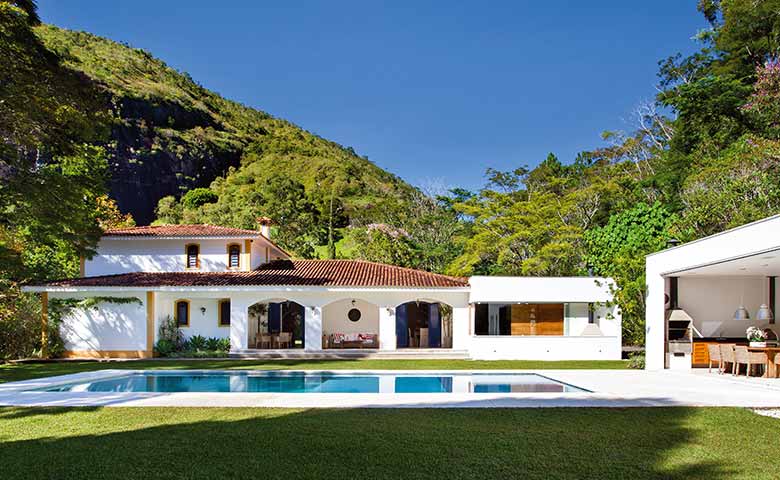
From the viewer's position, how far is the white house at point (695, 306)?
17.6 m

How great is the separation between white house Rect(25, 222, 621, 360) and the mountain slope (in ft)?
107

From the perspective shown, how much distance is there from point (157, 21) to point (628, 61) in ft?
102

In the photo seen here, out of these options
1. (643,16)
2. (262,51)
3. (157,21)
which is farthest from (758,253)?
(262,51)

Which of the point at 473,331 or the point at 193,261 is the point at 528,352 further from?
the point at 193,261

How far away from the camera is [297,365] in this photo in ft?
66.8

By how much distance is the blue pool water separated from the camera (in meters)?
14.9

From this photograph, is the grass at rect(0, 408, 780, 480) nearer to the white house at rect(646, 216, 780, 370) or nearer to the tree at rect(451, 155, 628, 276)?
the white house at rect(646, 216, 780, 370)

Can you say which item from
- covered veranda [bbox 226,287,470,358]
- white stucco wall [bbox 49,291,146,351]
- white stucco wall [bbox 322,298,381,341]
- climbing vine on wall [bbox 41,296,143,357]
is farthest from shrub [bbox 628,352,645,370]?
climbing vine on wall [bbox 41,296,143,357]

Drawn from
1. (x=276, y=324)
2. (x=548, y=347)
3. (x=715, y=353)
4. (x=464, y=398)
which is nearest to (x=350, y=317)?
(x=276, y=324)

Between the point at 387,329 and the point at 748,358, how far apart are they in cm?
1323

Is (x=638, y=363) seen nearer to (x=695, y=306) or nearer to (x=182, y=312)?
(x=695, y=306)

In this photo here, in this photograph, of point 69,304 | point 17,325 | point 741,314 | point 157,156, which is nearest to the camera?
point 741,314

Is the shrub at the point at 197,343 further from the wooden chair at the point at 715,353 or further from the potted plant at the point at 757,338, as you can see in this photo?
the potted plant at the point at 757,338

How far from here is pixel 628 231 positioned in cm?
2853
